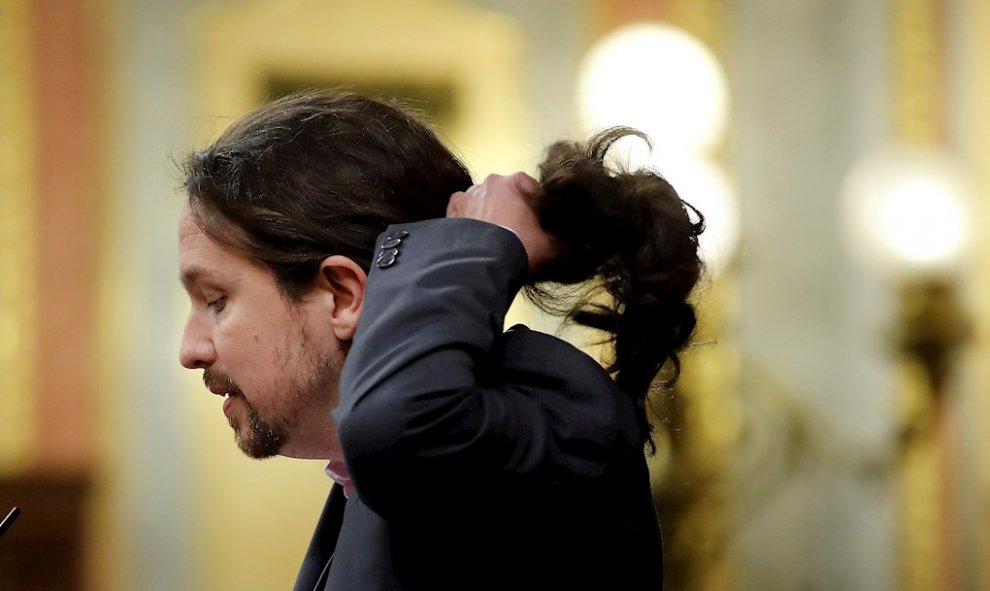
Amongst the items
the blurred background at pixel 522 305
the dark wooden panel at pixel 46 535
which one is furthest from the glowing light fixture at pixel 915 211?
the dark wooden panel at pixel 46 535

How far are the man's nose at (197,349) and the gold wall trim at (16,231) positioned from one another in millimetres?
4250

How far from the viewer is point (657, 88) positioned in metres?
3.92

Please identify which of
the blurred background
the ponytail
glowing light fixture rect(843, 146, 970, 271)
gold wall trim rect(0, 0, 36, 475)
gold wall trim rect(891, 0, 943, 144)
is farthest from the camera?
gold wall trim rect(0, 0, 36, 475)

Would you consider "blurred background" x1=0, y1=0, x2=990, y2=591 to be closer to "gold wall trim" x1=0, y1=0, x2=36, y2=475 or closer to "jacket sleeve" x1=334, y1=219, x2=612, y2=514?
"gold wall trim" x1=0, y1=0, x2=36, y2=475

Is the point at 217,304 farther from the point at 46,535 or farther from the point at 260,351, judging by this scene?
the point at 46,535

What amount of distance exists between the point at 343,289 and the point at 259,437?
152mm

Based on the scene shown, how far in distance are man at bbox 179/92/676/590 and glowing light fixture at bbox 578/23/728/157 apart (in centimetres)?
252

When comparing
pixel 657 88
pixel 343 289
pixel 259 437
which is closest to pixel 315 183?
pixel 343 289

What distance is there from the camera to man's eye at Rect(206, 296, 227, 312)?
1294 mm

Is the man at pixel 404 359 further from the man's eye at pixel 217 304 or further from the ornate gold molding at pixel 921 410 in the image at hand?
the ornate gold molding at pixel 921 410

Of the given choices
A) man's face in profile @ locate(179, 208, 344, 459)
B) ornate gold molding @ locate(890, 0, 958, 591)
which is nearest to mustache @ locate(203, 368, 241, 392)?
man's face in profile @ locate(179, 208, 344, 459)

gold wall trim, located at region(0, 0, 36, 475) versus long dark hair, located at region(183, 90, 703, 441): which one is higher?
long dark hair, located at region(183, 90, 703, 441)

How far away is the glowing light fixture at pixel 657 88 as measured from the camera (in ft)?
12.6

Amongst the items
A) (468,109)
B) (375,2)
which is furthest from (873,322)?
(375,2)
